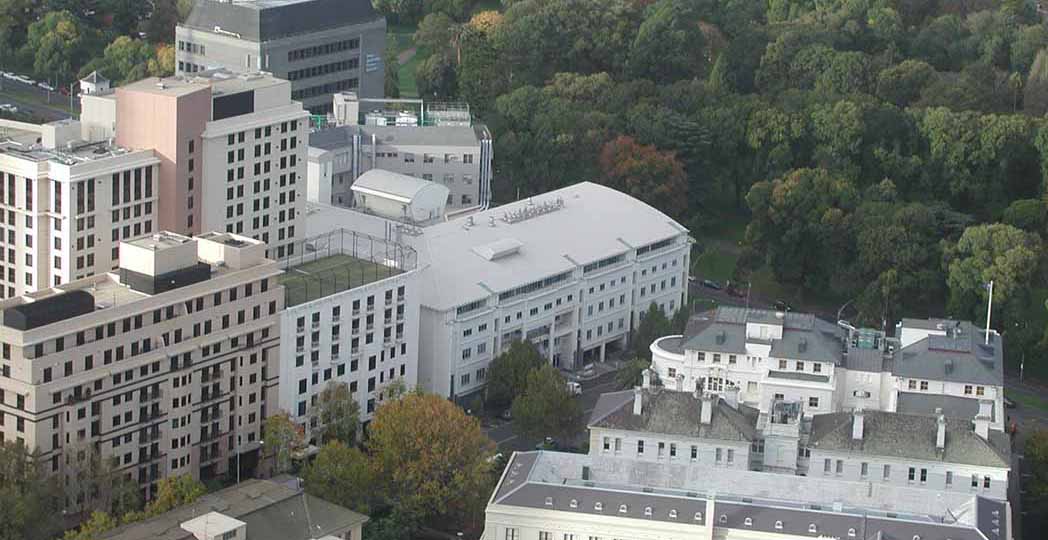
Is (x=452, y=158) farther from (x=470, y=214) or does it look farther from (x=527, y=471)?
(x=527, y=471)

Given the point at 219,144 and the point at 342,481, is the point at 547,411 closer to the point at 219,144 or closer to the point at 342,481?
the point at 342,481

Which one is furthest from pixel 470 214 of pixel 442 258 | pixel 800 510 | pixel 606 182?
A: pixel 800 510

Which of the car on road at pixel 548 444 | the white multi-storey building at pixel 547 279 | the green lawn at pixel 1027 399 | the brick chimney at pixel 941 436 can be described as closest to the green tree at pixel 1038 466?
the brick chimney at pixel 941 436

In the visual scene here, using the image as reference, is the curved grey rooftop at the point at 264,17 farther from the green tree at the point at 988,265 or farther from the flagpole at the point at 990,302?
the flagpole at the point at 990,302

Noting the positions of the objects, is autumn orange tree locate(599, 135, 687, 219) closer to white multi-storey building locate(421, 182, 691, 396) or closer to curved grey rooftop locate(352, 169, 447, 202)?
white multi-storey building locate(421, 182, 691, 396)

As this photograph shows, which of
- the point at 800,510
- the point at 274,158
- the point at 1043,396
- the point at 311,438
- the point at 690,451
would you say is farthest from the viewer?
the point at 1043,396

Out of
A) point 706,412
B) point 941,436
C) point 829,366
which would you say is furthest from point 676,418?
point 941,436
